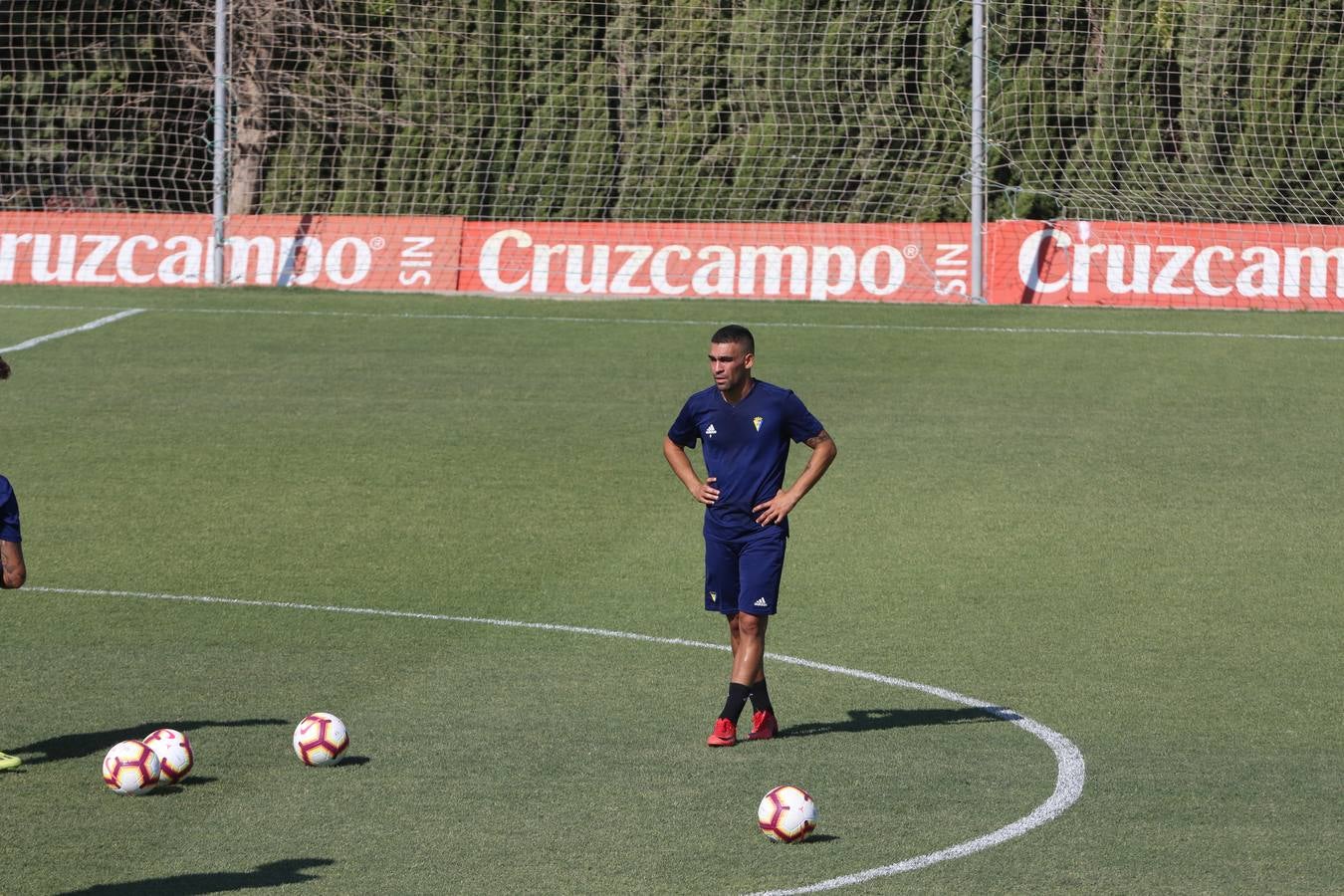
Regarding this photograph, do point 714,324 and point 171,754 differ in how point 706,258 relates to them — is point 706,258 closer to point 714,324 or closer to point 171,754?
point 714,324

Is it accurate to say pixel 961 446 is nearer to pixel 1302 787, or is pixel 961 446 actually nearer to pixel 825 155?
pixel 1302 787

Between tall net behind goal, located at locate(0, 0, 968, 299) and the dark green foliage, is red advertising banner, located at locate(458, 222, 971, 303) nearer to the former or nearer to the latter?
the dark green foliage

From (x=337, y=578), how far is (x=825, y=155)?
1984 centimetres

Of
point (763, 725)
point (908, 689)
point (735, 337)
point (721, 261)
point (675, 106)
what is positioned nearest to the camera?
point (735, 337)

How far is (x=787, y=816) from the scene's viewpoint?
7719mm

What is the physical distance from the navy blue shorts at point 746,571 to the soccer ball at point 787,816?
1.88 metres

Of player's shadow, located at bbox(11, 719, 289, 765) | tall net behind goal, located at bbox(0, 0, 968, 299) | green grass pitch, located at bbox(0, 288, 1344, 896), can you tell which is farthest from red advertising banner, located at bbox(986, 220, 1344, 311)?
player's shadow, located at bbox(11, 719, 289, 765)

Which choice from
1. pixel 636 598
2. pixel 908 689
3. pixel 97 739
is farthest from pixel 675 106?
pixel 97 739

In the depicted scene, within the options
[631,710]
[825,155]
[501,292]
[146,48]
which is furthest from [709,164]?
[631,710]

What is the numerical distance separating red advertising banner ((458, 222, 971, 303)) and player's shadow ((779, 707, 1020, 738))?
1561cm

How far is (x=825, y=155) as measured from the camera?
31875mm

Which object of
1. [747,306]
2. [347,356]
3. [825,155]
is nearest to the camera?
[347,356]

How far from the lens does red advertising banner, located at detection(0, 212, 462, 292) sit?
26719mm

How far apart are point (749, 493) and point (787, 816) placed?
2309mm
